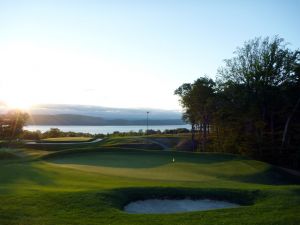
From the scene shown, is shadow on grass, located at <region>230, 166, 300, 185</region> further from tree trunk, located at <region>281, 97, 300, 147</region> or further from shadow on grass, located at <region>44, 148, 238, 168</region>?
tree trunk, located at <region>281, 97, 300, 147</region>

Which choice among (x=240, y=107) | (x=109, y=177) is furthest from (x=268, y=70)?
(x=109, y=177)

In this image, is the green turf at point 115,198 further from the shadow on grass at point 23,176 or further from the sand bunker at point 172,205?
the sand bunker at point 172,205

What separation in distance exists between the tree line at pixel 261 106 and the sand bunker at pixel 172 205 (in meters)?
34.9

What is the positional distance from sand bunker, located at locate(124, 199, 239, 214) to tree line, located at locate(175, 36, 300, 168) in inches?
1374

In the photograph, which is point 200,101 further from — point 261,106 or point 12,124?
point 12,124

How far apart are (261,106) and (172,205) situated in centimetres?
4151

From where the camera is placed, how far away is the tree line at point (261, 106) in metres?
52.2

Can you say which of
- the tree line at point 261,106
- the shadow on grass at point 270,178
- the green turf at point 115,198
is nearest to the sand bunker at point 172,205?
the green turf at point 115,198

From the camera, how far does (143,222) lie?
13.0 m

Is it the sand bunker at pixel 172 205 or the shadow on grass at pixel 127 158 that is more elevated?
the shadow on grass at pixel 127 158

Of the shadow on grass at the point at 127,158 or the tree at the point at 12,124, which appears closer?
the shadow on grass at the point at 127,158

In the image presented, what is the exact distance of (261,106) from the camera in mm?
56344

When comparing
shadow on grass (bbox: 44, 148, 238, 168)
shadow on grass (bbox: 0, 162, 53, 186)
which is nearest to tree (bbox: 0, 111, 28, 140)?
shadow on grass (bbox: 44, 148, 238, 168)

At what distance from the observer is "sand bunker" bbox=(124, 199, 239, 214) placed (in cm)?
1667
